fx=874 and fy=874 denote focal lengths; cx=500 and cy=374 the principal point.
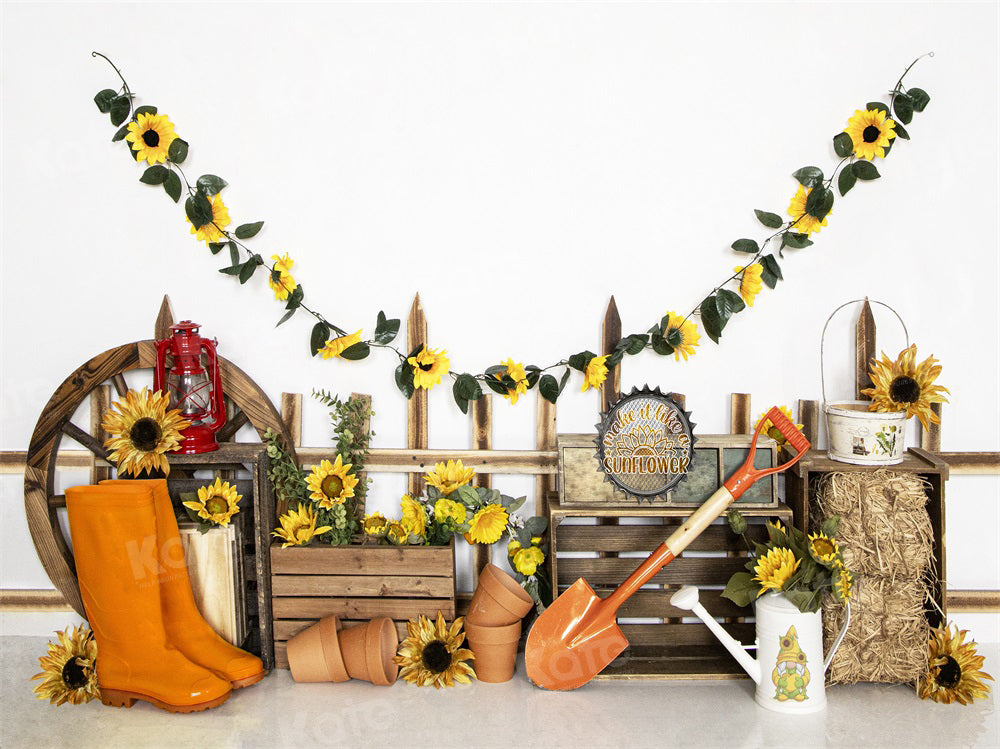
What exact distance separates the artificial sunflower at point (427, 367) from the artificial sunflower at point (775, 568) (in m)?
0.98

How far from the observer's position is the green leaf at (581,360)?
2.41 m

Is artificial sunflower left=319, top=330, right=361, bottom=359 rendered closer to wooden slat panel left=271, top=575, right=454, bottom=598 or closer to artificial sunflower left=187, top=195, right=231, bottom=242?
artificial sunflower left=187, top=195, right=231, bottom=242

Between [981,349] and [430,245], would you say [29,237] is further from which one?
[981,349]

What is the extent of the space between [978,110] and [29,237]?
267cm

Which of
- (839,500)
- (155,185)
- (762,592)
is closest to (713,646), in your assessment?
(762,592)

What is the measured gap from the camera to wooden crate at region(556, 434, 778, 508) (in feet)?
7.41

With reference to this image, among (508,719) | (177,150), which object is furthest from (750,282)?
(177,150)

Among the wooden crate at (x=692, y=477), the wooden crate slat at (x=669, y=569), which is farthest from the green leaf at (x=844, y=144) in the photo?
the wooden crate slat at (x=669, y=569)

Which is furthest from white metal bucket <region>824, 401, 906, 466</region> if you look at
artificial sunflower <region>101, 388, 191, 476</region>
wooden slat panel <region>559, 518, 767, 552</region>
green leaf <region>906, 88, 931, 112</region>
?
artificial sunflower <region>101, 388, 191, 476</region>

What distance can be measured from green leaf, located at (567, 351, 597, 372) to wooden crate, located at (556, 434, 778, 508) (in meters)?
0.23

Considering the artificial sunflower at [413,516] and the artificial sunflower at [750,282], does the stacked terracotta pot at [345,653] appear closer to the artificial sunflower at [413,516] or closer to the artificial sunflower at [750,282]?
the artificial sunflower at [413,516]

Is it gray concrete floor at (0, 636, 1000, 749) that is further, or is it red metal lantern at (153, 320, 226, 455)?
red metal lantern at (153, 320, 226, 455)

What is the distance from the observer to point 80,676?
2234mm

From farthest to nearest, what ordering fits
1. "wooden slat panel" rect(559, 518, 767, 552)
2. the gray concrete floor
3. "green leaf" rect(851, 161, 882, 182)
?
"wooden slat panel" rect(559, 518, 767, 552) → "green leaf" rect(851, 161, 882, 182) → the gray concrete floor
